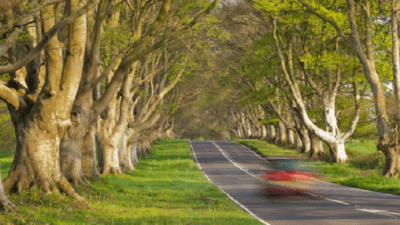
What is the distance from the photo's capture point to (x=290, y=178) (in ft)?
86.1

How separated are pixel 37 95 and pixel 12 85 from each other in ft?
2.25

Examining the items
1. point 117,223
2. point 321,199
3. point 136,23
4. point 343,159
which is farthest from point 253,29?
point 117,223

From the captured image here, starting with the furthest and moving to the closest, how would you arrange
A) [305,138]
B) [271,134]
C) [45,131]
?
[271,134], [305,138], [45,131]

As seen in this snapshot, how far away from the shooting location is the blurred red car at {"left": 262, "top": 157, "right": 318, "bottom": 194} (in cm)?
2059

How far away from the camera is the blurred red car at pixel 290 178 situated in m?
20.6

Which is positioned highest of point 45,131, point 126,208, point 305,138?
point 305,138

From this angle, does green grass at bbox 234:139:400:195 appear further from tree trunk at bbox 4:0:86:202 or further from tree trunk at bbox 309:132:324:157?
tree trunk at bbox 4:0:86:202

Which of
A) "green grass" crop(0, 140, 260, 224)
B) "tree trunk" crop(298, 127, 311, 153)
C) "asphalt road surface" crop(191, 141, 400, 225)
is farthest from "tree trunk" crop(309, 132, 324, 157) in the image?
"green grass" crop(0, 140, 260, 224)

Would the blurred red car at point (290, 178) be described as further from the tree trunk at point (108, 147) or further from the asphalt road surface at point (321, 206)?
the tree trunk at point (108, 147)

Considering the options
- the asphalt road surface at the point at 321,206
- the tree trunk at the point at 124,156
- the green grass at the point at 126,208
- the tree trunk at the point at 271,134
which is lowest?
the asphalt road surface at the point at 321,206

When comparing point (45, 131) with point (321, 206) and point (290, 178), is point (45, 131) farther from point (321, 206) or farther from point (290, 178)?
point (290, 178)

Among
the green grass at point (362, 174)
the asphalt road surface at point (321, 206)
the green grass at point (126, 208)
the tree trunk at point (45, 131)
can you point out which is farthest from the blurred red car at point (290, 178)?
the tree trunk at point (45, 131)

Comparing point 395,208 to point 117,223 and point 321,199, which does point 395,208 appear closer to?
point 321,199

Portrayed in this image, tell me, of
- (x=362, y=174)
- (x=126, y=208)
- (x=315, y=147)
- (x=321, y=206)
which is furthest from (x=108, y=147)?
(x=315, y=147)
